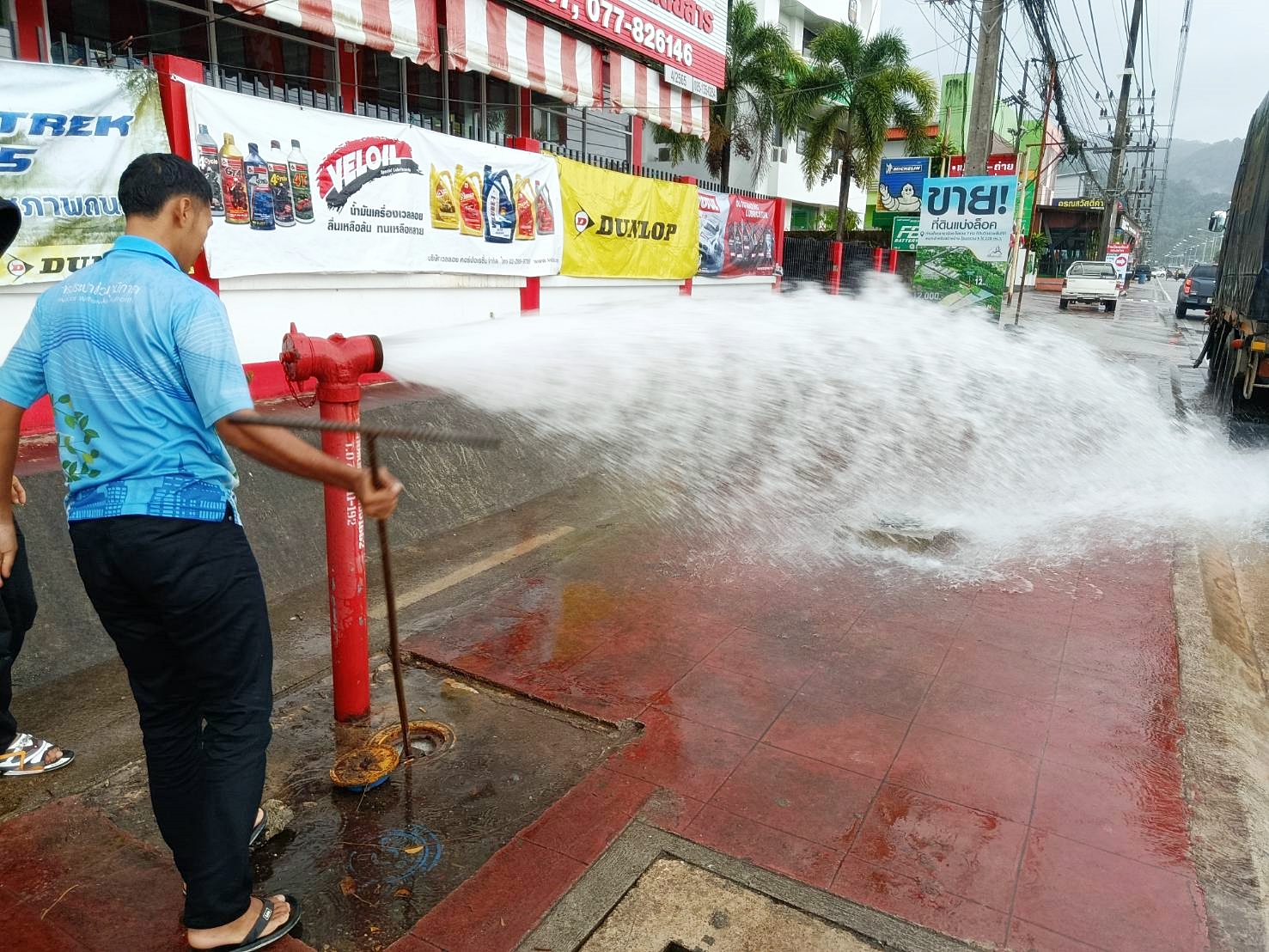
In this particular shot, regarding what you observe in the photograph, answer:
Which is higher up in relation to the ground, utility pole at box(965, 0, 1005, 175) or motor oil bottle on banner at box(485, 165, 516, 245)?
utility pole at box(965, 0, 1005, 175)

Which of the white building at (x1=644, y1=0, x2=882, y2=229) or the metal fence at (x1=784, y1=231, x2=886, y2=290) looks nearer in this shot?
the metal fence at (x1=784, y1=231, x2=886, y2=290)

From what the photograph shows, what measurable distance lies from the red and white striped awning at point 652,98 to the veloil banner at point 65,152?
8.03m

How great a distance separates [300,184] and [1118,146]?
44536 millimetres

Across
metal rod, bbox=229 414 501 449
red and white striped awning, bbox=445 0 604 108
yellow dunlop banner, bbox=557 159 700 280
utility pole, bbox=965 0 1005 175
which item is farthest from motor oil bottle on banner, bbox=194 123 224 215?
utility pole, bbox=965 0 1005 175

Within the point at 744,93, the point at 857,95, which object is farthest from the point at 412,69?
the point at 857,95

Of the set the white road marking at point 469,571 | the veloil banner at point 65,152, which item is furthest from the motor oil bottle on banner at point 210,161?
the white road marking at point 469,571

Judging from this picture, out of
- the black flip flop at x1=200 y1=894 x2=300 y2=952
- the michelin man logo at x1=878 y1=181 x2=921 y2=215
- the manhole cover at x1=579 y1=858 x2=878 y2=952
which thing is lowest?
the manhole cover at x1=579 y1=858 x2=878 y2=952

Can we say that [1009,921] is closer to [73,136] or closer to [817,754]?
[817,754]

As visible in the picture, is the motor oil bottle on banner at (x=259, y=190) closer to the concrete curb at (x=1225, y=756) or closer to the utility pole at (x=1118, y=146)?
the concrete curb at (x=1225, y=756)

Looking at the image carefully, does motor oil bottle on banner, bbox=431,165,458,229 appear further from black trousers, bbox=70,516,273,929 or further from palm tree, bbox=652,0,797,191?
palm tree, bbox=652,0,797,191

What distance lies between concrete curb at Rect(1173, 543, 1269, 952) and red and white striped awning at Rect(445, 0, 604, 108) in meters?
8.66

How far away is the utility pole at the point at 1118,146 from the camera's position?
35.9 m

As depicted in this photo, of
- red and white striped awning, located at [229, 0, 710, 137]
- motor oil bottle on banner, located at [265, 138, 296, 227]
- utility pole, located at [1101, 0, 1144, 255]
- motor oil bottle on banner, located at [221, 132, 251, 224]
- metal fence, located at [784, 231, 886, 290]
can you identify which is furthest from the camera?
utility pole, located at [1101, 0, 1144, 255]

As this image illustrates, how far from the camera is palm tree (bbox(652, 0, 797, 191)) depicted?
827 inches
